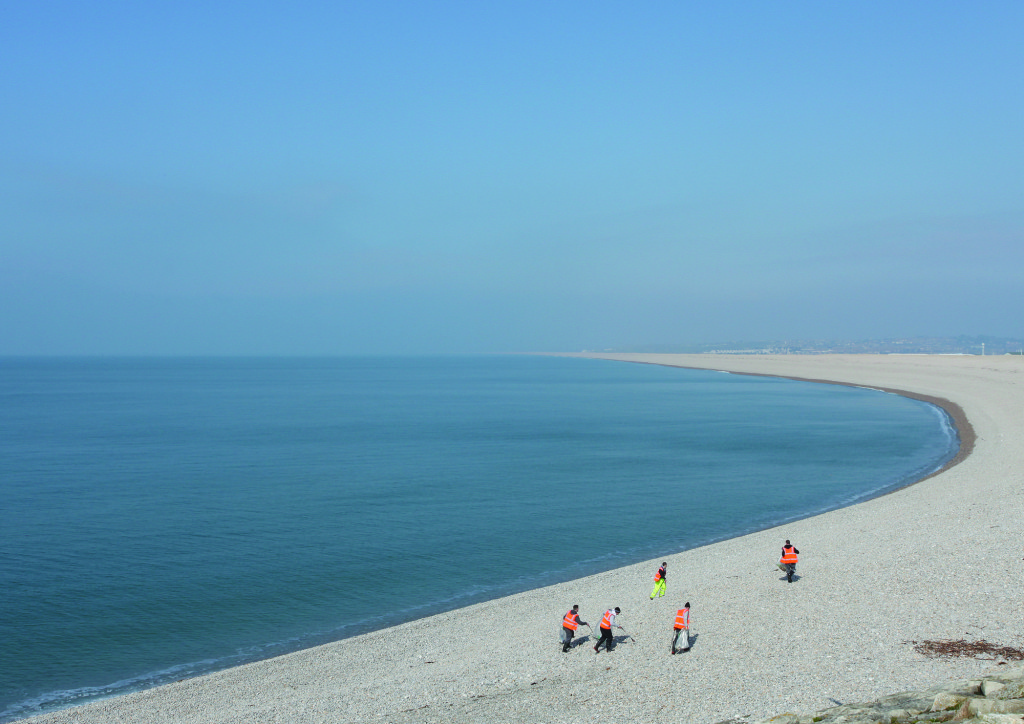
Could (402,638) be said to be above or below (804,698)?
below

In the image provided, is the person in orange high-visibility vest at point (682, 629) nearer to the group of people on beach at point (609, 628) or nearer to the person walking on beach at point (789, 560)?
the group of people on beach at point (609, 628)

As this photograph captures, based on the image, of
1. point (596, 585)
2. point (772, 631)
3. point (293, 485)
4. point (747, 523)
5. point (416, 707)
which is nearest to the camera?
point (416, 707)

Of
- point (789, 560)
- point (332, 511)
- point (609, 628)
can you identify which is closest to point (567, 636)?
point (609, 628)

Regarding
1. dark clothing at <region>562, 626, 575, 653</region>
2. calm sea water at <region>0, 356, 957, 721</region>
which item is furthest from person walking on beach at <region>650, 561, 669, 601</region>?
calm sea water at <region>0, 356, 957, 721</region>

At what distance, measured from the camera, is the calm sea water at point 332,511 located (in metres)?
24.3

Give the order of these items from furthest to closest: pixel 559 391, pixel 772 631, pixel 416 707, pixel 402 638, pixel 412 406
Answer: pixel 559 391, pixel 412 406, pixel 402 638, pixel 772 631, pixel 416 707

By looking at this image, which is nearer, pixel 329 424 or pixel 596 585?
pixel 596 585

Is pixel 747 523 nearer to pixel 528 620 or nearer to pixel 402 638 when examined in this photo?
pixel 528 620

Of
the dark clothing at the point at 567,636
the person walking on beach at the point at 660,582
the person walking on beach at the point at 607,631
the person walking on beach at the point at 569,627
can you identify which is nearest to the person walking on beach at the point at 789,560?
the person walking on beach at the point at 660,582

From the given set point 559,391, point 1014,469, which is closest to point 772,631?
point 1014,469

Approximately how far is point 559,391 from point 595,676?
12480cm

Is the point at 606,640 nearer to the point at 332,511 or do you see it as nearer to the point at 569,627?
the point at 569,627

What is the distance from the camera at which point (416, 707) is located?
684 inches

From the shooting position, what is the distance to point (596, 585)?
26.6m
